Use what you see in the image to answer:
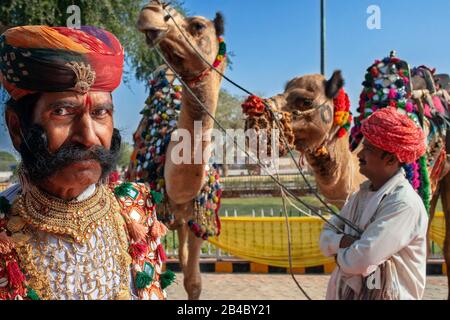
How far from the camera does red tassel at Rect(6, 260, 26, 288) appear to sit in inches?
61.2

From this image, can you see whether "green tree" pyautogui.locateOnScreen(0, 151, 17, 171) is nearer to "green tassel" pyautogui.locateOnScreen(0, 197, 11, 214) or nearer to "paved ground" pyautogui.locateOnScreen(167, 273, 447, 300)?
"green tassel" pyautogui.locateOnScreen(0, 197, 11, 214)

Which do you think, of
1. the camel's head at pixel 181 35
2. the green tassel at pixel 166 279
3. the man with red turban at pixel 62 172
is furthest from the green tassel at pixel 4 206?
the camel's head at pixel 181 35

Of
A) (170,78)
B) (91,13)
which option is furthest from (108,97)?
(91,13)

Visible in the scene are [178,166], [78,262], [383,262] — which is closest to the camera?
[78,262]

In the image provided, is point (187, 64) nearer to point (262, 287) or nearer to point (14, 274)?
point (14, 274)

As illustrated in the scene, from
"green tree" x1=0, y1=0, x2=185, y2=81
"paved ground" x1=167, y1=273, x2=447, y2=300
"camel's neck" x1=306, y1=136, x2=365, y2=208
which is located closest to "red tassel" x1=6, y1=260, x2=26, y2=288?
"camel's neck" x1=306, y1=136, x2=365, y2=208

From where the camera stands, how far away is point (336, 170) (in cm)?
441

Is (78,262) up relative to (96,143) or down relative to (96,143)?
down

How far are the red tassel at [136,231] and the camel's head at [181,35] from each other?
7.21 ft

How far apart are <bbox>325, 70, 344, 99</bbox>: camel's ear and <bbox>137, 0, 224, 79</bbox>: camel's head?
99 cm

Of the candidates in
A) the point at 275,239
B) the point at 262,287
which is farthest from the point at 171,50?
the point at 275,239
